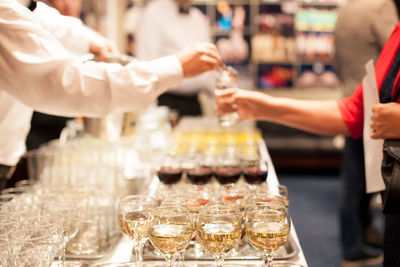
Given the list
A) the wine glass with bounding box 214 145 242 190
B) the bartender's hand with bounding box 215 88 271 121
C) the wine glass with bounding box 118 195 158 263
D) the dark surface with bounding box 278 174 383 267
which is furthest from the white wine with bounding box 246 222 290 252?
the dark surface with bounding box 278 174 383 267

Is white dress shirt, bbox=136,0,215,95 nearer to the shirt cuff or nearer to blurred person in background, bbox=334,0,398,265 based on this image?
blurred person in background, bbox=334,0,398,265

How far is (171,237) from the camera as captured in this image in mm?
1184

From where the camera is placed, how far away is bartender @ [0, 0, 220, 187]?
1.35 m

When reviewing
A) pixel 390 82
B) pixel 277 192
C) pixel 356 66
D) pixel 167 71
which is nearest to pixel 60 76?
pixel 167 71

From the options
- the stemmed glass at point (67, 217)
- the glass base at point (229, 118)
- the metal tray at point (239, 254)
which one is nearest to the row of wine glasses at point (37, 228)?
the stemmed glass at point (67, 217)

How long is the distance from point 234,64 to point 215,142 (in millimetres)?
4298

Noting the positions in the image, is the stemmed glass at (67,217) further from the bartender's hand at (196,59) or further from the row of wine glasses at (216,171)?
the bartender's hand at (196,59)

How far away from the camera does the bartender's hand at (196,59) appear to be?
1729mm

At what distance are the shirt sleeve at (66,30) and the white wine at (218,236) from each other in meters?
1.23

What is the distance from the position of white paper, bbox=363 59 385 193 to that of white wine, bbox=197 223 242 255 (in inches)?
32.9

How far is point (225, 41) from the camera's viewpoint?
6941 mm

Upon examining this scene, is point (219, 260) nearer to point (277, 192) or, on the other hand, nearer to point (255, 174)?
point (277, 192)

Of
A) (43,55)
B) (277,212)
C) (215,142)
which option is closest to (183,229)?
(277,212)

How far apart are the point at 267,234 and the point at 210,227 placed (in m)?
0.15
